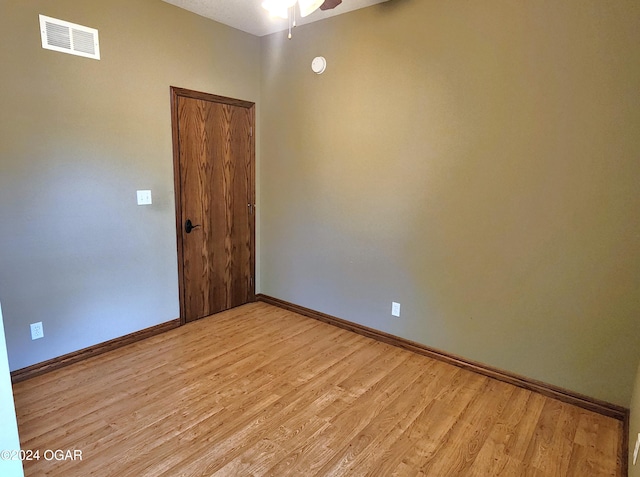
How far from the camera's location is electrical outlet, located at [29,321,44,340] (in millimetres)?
2530

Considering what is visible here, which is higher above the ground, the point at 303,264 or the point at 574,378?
the point at 303,264

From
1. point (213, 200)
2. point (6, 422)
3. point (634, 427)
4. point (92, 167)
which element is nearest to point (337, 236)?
point (213, 200)

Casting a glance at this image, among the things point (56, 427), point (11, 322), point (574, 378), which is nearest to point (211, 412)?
point (56, 427)

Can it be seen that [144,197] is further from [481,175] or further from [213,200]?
[481,175]

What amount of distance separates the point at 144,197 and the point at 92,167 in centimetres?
44

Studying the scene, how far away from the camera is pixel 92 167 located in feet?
8.82

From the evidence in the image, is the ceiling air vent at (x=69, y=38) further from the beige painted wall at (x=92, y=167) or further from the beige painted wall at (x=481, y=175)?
the beige painted wall at (x=481, y=175)

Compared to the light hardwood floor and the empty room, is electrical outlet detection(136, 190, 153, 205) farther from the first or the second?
the light hardwood floor

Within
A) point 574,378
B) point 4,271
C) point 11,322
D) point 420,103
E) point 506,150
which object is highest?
point 420,103

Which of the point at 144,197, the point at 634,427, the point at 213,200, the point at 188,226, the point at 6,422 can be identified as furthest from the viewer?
the point at 213,200

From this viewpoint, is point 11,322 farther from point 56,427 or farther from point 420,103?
point 420,103

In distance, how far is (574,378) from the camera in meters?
2.36

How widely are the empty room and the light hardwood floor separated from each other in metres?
0.02

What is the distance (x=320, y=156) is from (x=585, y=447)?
109 inches
